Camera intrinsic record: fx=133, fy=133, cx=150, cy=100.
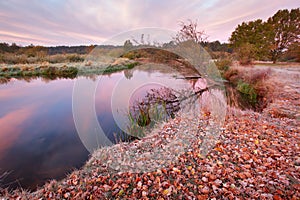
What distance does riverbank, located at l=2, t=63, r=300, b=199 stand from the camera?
5.62 ft

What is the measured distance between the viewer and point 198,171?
206 centimetres

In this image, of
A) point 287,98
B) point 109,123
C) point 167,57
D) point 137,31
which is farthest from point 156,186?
point 167,57

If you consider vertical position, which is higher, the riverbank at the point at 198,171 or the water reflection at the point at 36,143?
the riverbank at the point at 198,171

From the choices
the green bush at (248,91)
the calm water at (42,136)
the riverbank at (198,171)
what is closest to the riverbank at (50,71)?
the calm water at (42,136)

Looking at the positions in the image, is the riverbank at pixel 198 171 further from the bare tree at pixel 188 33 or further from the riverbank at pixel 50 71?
the riverbank at pixel 50 71

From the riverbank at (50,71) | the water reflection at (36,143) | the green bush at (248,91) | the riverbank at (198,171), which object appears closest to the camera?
the riverbank at (198,171)

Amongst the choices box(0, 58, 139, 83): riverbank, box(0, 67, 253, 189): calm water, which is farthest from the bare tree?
box(0, 58, 139, 83): riverbank

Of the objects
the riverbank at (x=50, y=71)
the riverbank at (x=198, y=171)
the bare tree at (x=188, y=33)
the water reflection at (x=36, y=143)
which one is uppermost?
the bare tree at (x=188, y=33)

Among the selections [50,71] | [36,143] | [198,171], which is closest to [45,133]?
[36,143]

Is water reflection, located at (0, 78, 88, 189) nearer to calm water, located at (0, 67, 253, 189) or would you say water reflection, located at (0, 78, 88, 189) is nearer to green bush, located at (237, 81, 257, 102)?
calm water, located at (0, 67, 253, 189)

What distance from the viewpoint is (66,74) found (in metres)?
13.8

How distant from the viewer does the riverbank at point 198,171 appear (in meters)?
1.71

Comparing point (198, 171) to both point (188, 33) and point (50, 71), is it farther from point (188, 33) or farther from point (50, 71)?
point (50, 71)

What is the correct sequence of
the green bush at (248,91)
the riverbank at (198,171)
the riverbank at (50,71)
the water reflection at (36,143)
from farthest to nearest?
the riverbank at (50,71) < the green bush at (248,91) < the water reflection at (36,143) < the riverbank at (198,171)
